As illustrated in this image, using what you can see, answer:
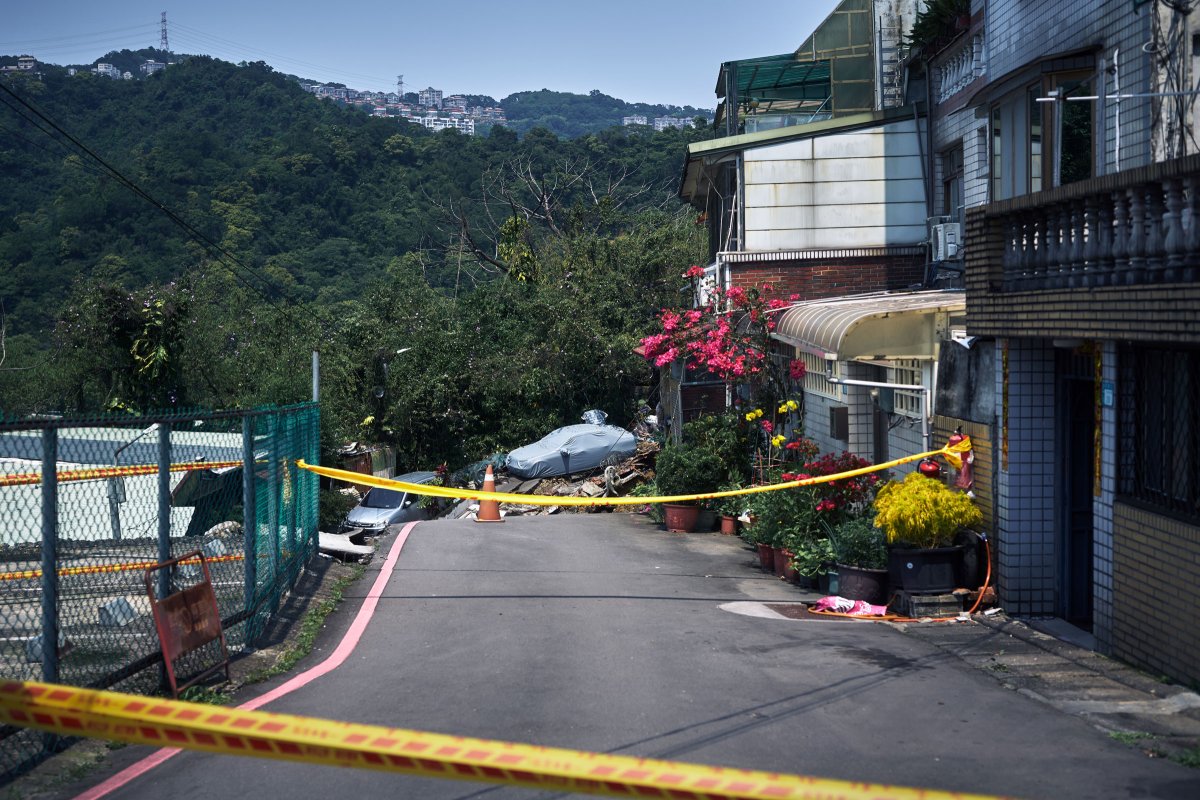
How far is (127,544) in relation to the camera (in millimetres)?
8688

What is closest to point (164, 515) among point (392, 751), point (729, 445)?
point (392, 751)

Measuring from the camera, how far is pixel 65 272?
5553cm

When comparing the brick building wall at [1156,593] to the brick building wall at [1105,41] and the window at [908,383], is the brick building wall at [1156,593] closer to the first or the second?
the brick building wall at [1105,41]

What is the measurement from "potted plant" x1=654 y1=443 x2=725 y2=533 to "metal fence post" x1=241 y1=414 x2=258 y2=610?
10.00 m

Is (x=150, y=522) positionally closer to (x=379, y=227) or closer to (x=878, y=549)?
(x=878, y=549)

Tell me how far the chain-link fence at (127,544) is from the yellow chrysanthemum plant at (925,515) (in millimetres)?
5878

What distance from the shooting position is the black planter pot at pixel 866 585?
36.9ft

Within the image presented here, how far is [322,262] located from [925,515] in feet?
197

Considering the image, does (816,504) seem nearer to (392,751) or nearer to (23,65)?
(392,751)

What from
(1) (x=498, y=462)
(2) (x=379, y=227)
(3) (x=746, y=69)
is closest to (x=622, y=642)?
(3) (x=746, y=69)

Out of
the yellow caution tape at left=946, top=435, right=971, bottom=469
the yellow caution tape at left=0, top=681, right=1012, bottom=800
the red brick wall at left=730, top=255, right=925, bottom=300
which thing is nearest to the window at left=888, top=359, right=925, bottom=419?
the yellow caution tape at left=946, top=435, right=971, bottom=469

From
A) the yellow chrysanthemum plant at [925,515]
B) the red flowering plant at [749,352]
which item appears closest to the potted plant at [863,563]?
the yellow chrysanthemum plant at [925,515]

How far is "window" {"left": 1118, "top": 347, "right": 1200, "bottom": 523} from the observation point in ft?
25.4

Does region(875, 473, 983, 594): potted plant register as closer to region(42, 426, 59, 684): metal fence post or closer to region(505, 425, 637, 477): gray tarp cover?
region(42, 426, 59, 684): metal fence post
